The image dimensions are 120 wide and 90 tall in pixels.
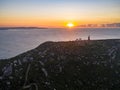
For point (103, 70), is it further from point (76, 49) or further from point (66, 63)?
point (76, 49)

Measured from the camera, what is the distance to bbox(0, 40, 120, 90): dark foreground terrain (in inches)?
472

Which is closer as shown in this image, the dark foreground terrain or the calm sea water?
the dark foreground terrain

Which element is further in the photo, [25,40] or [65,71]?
[25,40]

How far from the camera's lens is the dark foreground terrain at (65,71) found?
1198 centimetres

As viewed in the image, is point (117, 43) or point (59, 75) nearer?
point (59, 75)

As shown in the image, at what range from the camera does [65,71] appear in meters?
13.4

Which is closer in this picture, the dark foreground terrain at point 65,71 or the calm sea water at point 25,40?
the dark foreground terrain at point 65,71

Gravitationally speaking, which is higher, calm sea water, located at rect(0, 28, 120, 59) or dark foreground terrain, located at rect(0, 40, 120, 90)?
dark foreground terrain, located at rect(0, 40, 120, 90)

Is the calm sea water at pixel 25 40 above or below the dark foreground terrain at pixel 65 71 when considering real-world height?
below

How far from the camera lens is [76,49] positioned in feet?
56.2

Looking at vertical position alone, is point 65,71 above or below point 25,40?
above

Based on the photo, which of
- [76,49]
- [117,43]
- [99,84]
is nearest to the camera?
[99,84]

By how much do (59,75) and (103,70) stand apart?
10.8 ft

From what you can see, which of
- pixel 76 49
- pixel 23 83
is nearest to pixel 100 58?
pixel 76 49
